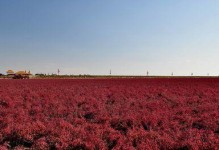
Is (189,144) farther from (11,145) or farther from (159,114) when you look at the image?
(11,145)

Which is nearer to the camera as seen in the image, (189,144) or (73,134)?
(189,144)

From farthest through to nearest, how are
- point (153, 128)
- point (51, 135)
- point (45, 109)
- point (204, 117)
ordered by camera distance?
point (45, 109) → point (204, 117) → point (153, 128) → point (51, 135)

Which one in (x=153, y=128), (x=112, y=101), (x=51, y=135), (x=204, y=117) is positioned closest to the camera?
(x=51, y=135)

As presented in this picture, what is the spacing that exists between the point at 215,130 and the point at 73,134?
12.6 ft

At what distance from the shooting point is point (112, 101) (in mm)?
13414

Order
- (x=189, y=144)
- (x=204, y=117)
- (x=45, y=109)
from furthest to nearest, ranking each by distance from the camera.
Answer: (x=45, y=109)
(x=204, y=117)
(x=189, y=144)

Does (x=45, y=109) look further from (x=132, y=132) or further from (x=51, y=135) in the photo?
(x=132, y=132)

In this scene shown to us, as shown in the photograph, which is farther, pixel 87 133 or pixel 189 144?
pixel 87 133

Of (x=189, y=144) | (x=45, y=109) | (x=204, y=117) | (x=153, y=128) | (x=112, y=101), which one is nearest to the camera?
(x=189, y=144)

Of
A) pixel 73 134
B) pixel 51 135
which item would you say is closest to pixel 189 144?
pixel 73 134

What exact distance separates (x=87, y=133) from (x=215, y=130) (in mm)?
3518

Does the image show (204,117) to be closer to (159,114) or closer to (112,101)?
(159,114)

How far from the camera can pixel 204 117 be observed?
888 centimetres

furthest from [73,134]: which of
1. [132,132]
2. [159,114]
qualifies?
[159,114]
